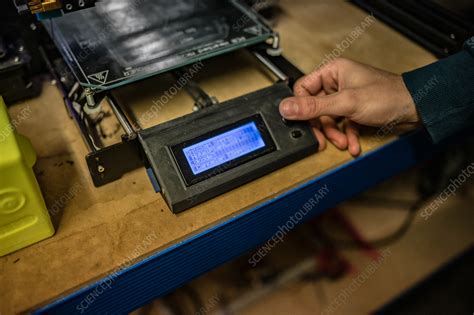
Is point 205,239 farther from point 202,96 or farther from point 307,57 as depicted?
point 307,57

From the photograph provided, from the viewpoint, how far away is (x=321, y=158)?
82 cm

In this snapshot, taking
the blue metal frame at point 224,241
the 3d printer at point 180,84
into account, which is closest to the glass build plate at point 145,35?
the 3d printer at point 180,84

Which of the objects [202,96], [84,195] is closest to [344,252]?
[202,96]

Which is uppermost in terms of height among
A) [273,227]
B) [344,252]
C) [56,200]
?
[56,200]

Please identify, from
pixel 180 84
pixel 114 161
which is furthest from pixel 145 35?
pixel 114 161

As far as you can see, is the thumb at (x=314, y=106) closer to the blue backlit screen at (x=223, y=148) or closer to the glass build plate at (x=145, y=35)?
the blue backlit screen at (x=223, y=148)

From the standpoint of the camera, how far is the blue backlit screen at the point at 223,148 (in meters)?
0.73

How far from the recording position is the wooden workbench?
0.64 meters

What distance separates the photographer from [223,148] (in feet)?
2.47

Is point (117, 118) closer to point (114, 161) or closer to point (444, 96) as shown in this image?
point (114, 161)

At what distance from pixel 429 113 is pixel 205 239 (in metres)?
0.48

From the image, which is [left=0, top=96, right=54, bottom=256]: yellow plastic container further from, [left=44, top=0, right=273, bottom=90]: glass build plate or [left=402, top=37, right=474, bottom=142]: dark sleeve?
[left=402, top=37, right=474, bottom=142]: dark sleeve

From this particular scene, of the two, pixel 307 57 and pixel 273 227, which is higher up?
pixel 307 57

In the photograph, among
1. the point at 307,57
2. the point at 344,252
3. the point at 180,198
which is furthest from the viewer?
the point at 344,252
